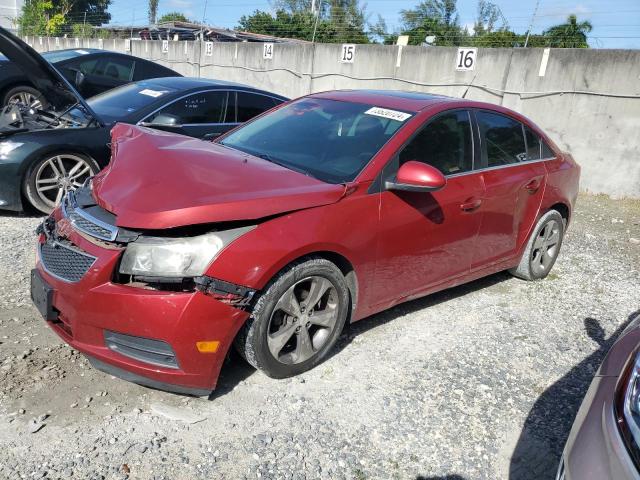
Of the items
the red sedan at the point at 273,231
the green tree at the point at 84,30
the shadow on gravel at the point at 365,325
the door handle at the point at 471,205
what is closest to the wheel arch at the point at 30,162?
the red sedan at the point at 273,231

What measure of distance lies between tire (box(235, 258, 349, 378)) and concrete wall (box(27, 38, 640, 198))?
756cm

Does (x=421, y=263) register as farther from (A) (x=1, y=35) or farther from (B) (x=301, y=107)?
(A) (x=1, y=35)

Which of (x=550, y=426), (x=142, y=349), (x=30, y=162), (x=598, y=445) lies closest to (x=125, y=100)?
(x=30, y=162)

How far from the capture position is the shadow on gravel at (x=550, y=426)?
2.81 metres

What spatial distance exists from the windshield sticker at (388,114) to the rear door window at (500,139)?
80cm

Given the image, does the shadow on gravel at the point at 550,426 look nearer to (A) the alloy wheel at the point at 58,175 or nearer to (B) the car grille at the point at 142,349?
(B) the car grille at the point at 142,349

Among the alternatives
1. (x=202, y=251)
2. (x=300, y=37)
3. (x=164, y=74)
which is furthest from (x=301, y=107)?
(x=300, y=37)

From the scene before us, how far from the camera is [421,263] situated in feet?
12.3

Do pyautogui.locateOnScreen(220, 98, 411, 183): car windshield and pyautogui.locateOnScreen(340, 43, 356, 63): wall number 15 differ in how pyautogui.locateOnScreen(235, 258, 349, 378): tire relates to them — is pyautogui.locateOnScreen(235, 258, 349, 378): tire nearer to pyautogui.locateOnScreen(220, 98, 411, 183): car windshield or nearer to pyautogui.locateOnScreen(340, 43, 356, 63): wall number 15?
pyautogui.locateOnScreen(220, 98, 411, 183): car windshield

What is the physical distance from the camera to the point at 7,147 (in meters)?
5.12

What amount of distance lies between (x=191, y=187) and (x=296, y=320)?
3.08 feet

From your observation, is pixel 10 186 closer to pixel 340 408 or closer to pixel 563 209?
pixel 340 408

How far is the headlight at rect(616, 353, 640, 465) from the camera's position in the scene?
1.74m

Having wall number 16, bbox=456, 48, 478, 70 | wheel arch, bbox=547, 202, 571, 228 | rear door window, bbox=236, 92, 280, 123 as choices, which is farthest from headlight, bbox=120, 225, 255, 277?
wall number 16, bbox=456, 48, 478, 70
